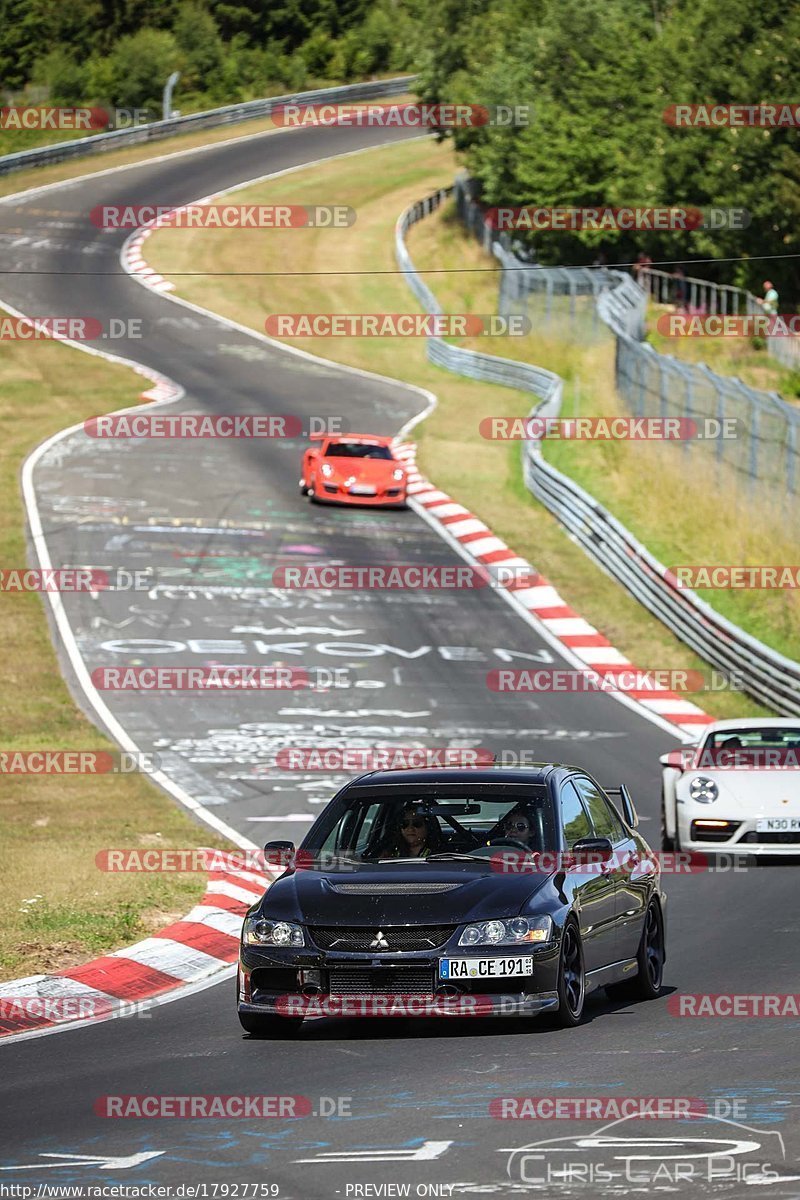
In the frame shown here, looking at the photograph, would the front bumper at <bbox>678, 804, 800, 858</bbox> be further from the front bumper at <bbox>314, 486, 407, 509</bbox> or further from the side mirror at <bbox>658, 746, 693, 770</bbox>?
the front bumper at <bbox>314, 486, 407, 509</bbox>

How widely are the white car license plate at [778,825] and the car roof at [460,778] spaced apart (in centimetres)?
637

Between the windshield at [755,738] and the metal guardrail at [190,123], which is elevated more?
the metal guardrail at [190,123]

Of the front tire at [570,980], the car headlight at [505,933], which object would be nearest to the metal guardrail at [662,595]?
the front tire at [570,980]

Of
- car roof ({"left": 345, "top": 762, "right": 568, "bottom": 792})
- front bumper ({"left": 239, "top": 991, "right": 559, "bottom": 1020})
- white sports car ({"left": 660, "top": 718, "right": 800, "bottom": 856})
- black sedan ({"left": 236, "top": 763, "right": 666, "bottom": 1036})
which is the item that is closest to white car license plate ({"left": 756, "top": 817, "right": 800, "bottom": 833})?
white sports car ({"left": 660, "top": 718, "right": 800, "bottom": 856})

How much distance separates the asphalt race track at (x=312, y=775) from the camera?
716cm

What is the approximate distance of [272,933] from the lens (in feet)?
31.5

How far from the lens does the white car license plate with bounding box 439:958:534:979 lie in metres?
9.30

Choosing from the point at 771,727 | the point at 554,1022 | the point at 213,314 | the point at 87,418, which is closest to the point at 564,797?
the point at 554,1022

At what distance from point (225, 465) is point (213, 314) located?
760 inches

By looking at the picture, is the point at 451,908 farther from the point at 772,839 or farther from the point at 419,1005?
the point at 772,839

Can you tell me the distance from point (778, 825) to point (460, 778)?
22.7 ft

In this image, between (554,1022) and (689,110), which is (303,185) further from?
(554,1022)

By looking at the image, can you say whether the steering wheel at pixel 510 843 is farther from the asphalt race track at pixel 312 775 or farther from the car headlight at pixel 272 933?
the car headlight at pixel 272 933

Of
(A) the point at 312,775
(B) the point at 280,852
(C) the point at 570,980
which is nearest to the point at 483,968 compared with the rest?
(C) the point at 570,980
